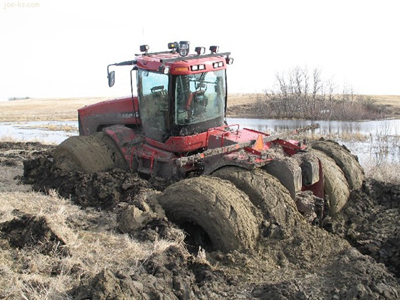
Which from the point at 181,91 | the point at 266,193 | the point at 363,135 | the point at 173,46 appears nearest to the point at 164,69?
the point at 181,91

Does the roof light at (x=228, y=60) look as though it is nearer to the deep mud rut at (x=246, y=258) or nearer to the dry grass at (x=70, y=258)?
the deep mud rut at (x=246, y=258)

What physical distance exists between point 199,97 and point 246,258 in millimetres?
3781

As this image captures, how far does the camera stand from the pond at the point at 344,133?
1562 cm

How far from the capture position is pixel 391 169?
1163 centimetres

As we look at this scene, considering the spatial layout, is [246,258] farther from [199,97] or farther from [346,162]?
[346,162]

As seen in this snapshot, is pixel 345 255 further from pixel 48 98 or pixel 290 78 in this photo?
pixel 48 98

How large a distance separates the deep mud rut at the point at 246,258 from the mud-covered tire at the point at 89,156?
1109 mm

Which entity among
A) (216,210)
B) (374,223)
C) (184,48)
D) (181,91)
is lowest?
(374,223)

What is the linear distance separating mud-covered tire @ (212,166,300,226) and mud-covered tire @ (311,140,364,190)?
8.01 ft

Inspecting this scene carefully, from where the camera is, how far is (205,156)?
707 centimetres

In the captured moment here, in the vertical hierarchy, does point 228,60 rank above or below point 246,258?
above

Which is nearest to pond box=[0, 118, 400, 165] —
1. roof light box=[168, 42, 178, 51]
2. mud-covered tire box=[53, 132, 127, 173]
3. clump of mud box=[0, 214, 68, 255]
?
roof light box=[168, 42, 178, 51]

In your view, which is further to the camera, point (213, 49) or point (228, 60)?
point (228, 60)

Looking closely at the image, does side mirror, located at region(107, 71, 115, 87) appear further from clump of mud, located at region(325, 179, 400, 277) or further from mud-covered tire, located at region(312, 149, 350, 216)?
clump of mud, located at region(325, 179, 400, 277)
